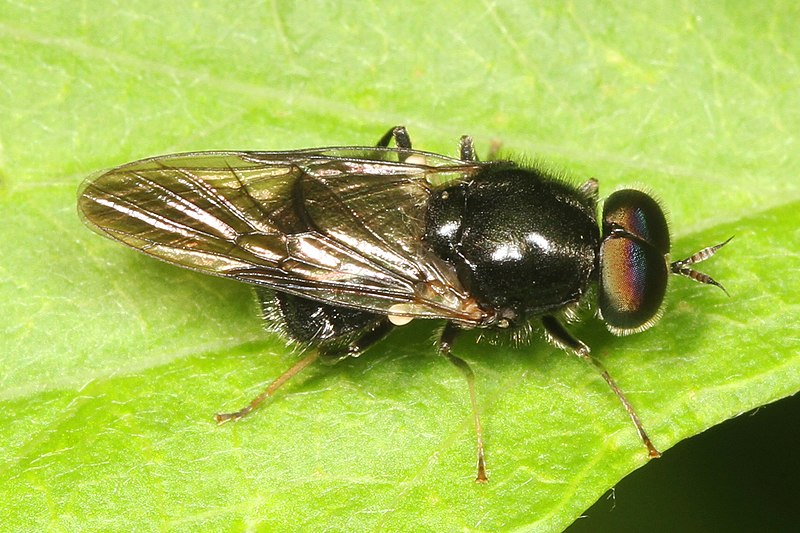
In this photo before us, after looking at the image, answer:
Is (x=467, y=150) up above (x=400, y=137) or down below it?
below

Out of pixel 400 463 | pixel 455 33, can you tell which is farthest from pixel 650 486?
pixel 455 33

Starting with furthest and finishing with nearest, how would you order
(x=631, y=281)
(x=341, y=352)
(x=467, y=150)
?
(x=467, y=150) → (x=341, y=352) → (x=631, y=281)

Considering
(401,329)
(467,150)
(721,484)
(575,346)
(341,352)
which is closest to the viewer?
(575,346)

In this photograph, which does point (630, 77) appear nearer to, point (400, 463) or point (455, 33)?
point (455, 33)

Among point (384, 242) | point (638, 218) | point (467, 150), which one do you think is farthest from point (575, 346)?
point (467, 150)

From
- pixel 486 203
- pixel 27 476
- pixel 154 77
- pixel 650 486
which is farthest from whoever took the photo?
pixel 650 486

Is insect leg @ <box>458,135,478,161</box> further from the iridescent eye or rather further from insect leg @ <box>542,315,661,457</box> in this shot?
insect leg @ <box>542,315,661,457</box>

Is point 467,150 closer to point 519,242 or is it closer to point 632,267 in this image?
point 519,242
